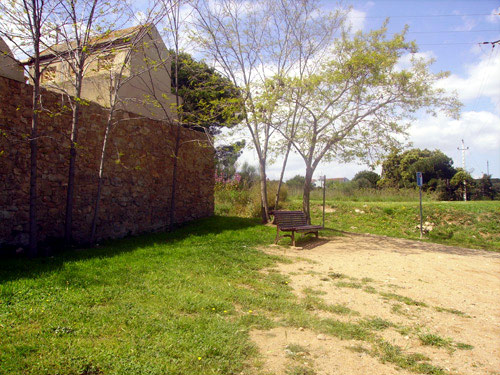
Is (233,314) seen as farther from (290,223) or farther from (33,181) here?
(290,223)

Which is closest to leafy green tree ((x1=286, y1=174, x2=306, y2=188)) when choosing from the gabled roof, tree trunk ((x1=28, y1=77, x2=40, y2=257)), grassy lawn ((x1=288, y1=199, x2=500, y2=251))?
grassy lawn ((x1=288, y1=199, x2=500, y2=251))

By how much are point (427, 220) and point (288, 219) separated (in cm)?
680

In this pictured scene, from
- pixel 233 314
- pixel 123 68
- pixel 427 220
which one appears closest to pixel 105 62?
pixel 123 68

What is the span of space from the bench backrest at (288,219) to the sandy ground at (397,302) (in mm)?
658

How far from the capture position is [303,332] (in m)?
3.51

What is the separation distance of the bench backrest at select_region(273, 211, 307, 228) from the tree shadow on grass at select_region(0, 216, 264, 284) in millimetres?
620

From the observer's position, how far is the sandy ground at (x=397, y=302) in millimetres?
2980

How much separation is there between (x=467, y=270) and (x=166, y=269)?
5400mm

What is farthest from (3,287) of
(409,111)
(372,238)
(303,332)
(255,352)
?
(409,111)

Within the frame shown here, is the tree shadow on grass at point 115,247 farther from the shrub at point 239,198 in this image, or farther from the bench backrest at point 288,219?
the shrub at point 239,198

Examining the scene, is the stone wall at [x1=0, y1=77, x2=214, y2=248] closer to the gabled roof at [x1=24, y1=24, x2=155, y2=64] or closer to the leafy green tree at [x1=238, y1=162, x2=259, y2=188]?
the gabled roof at [x1=24, y1=24, x2=155, y2=64]

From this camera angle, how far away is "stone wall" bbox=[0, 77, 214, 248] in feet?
19.3

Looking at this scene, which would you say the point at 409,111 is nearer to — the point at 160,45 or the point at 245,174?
the point at 160,45

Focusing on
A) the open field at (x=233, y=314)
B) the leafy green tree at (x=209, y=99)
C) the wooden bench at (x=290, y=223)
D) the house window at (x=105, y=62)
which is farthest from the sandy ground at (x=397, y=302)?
the house window at (x=105, y=62)
